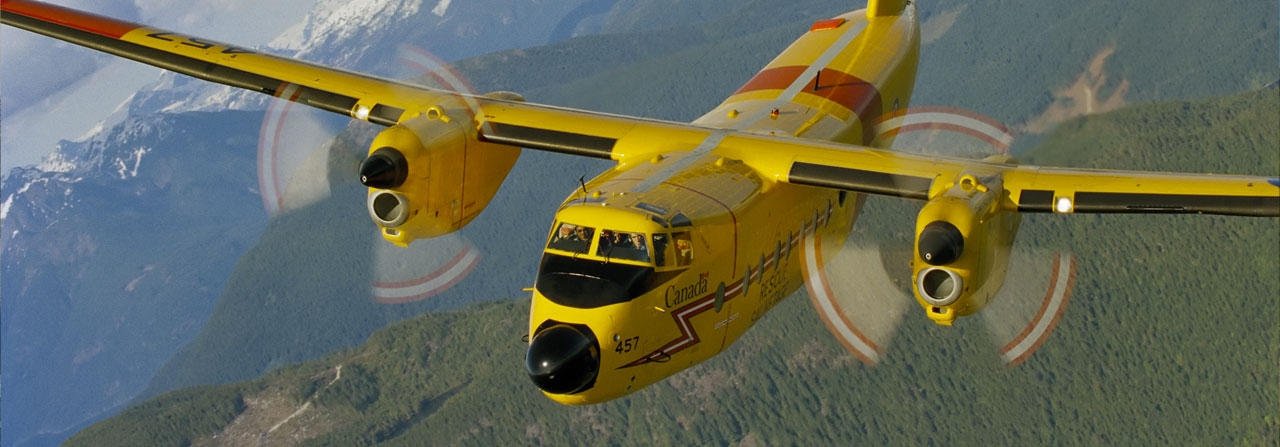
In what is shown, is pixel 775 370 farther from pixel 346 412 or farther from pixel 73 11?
pixel 73 11

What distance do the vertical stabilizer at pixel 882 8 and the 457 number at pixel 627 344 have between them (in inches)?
1046

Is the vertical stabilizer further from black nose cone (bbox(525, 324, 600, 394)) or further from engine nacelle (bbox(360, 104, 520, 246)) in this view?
black nose cone (bbox(525, 324, 600, 394))

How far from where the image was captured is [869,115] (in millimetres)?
37188

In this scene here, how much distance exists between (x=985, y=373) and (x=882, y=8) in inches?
3920

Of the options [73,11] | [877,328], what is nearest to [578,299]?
[877,328]

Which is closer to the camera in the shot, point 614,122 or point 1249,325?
point 614,122

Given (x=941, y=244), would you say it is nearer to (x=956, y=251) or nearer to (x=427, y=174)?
(x=956, y=251)

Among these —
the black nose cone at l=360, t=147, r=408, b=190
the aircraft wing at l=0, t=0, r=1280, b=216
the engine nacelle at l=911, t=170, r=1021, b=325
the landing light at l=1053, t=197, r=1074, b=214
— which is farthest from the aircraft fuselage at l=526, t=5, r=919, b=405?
the landing light at l=1053, t=197, r=1074, b=214

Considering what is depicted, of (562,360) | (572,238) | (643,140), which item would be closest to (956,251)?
(572,238)

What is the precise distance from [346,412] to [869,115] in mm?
142156

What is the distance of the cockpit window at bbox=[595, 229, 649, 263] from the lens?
23062 mm

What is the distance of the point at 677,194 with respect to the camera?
2514 cm

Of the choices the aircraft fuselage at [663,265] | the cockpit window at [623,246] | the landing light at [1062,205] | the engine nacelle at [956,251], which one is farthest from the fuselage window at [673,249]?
the landing light at [1062,205]

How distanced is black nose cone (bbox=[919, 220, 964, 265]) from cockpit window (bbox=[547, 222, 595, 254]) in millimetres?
6896
